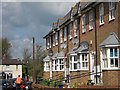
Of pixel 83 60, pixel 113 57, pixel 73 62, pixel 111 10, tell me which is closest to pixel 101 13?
pixel 111 10

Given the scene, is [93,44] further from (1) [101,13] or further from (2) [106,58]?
(2) [106,58]

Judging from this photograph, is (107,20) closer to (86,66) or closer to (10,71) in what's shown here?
(86,66)

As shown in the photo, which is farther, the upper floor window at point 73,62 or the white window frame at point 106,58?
the upper floor window at point 73,62

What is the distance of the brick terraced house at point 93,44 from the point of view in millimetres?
24203

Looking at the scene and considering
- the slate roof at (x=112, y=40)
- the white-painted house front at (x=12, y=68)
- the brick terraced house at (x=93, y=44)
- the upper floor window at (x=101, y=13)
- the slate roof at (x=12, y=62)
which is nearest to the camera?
the slate roof at (x=112, y=40)

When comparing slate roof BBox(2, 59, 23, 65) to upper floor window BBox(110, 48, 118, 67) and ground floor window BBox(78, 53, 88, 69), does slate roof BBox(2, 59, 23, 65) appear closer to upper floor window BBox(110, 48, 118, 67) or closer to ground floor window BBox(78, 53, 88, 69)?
ground floor window BBox(78, 53, 88, 69)

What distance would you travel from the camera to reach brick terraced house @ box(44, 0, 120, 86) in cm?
2420

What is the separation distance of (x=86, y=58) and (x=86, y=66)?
803 mm

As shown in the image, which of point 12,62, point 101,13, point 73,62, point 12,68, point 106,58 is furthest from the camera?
point 12,62

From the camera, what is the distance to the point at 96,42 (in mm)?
28656

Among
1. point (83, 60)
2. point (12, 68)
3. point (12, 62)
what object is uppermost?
point (12, 62)

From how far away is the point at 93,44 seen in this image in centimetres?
2959

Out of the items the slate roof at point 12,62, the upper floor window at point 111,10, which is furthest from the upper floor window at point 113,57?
the slate roof at point 12,62

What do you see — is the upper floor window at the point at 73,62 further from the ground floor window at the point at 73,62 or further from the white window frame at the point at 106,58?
the white window frame at the point at 106,58
